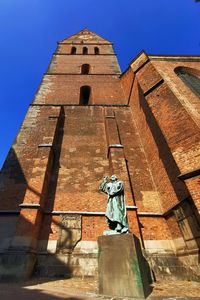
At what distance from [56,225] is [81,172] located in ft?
9.30

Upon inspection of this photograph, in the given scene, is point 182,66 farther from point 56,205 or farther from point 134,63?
point 56,205

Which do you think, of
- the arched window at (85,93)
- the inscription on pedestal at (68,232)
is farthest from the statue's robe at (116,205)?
the arched window at (85,93)

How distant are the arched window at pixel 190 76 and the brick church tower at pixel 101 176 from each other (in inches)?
2.7

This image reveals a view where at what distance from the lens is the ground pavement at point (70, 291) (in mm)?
3814

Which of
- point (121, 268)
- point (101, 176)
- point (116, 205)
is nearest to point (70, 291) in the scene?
point (121, 268)

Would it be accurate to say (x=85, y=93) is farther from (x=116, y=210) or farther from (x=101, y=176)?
(x=116, y=210)

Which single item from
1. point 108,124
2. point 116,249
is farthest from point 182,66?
point 116,249

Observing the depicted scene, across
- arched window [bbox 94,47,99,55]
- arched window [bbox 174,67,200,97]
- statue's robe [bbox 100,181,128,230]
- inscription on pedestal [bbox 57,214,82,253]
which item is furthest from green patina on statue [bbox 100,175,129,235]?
arched window [bbox 94,47,99,55]

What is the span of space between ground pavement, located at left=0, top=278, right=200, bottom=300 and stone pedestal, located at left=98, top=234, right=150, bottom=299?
24 cm

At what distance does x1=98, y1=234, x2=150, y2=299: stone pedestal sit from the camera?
422 cm

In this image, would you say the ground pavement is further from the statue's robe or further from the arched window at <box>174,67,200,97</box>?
the arched window at <box>174,67,200,97</box>

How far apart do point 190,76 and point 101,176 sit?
8.52 m

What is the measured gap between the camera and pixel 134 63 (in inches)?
478

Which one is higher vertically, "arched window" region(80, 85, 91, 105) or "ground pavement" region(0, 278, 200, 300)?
"arched window" region(80, 85, 91, 105)
